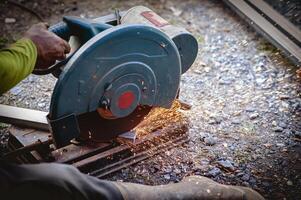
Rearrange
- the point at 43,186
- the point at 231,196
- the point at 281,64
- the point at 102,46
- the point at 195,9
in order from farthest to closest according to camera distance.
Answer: the point at 195,9
the point at 281,64
the point at 231,196
the point at 102,46
the point at 43,186

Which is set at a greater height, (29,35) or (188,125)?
(29,35)

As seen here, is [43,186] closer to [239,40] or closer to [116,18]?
[116,18]

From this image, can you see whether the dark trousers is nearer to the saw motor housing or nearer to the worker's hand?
the saw motor housing

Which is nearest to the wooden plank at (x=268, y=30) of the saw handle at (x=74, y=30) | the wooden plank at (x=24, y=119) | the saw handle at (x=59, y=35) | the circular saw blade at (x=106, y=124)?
the circular saw blade at (x=106, y=124)

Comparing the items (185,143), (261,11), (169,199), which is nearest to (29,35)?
(169,199)

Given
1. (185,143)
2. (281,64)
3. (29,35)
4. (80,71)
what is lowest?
(185,143)

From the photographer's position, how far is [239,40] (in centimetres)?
452

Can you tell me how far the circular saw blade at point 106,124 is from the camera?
2871mm

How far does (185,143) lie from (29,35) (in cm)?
147

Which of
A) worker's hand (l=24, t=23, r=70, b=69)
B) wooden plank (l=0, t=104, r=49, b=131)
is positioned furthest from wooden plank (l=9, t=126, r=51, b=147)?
worker's hand (l=24, t=23, r=70, b=69)

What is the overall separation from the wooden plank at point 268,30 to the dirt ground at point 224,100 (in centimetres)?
11

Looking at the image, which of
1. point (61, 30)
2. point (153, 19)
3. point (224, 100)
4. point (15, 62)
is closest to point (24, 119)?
point (61, 30)

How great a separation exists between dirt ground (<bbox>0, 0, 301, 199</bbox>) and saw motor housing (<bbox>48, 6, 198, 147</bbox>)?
513 millimetres

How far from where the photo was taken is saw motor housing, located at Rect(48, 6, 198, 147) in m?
2.53
